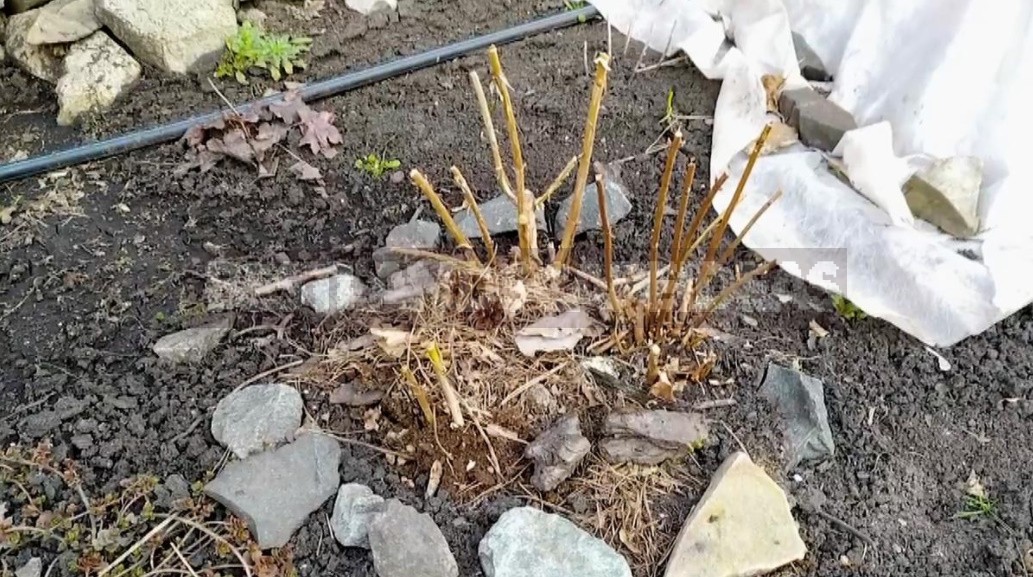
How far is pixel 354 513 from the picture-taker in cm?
193

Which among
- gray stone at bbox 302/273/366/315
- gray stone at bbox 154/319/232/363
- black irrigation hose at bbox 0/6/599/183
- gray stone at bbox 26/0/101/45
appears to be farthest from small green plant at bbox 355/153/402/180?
gray stone at bbox 26/0/101/45

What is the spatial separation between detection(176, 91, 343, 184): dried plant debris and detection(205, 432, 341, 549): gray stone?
3.31 ft

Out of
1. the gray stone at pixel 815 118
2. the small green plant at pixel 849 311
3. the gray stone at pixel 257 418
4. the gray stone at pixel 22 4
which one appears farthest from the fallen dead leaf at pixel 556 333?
the gray stone at pixel 22 4

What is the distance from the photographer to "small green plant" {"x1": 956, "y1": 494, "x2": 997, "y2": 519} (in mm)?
2059

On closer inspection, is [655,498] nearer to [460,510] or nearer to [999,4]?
[460,510]

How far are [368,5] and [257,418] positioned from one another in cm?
Answer: 186

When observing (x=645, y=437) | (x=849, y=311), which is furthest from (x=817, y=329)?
(x=645, y=437)

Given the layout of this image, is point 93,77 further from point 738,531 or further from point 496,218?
point 738,531

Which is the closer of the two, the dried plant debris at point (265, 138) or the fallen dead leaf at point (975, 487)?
the fallen dead leaf at point (975, 487)

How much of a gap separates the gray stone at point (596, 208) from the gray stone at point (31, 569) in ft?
5.09

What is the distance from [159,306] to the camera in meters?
2.38

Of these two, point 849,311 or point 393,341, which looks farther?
point 849,311

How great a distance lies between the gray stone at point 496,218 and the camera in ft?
8.23

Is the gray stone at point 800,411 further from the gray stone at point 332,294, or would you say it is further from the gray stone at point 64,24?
the gray stone at point 64,24
